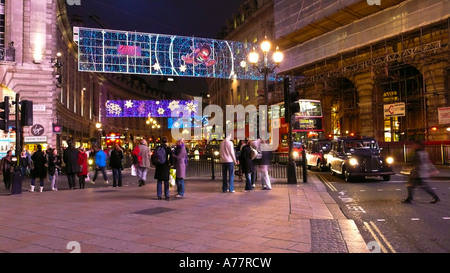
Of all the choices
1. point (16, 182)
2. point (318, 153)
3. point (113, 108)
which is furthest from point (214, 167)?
point (113, 108)

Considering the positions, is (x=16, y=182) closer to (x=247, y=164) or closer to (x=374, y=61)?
(x=247, y=164)

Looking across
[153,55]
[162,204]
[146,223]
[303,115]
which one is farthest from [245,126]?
[146,223]

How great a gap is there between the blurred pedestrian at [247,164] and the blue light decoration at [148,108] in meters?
35.9

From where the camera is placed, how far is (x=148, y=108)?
4850 centimetres

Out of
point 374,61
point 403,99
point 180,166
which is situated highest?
point 374,61

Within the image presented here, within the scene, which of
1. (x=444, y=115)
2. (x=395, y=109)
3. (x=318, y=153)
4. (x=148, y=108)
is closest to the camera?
(x=318, y=153)

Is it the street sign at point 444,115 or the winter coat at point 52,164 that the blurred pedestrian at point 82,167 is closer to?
the winter coat at point 52,164

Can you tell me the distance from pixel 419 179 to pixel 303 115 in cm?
1712

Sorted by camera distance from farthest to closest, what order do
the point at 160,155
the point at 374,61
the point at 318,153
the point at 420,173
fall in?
the point at 374,61, the point at 318,153, the point at 160,155, the point at 420,173

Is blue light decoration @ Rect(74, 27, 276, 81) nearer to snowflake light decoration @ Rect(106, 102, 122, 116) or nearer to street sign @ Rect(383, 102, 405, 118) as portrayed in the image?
street sign @ Rect(383, 102, 405, 118)

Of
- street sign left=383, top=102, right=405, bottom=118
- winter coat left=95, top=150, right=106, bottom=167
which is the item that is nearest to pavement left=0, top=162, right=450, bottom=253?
winter coat left=95, top=150, right=106, bottom=167

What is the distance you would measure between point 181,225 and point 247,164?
18.5 ft

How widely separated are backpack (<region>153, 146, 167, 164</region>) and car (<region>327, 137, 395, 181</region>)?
317 inches
